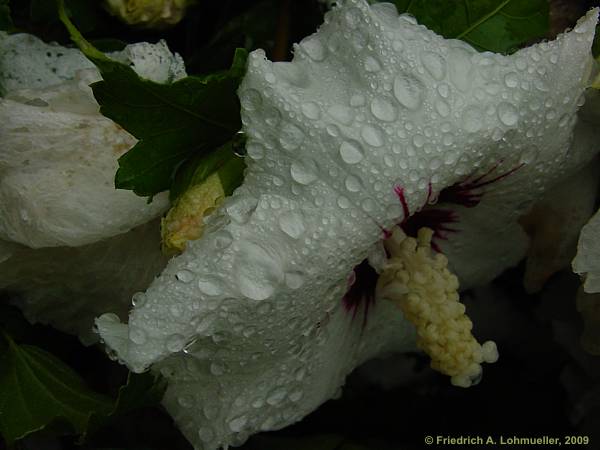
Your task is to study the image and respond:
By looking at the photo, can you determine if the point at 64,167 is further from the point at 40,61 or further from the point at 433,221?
the point at 433,221

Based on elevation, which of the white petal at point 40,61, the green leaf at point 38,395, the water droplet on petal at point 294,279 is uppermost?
the white petal at point 40,61

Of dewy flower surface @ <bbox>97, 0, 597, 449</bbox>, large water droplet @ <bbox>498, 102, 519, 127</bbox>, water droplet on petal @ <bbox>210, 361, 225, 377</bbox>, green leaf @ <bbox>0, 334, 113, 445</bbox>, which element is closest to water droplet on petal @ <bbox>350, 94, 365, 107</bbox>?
dewy flower surface @ <bbox>97, 0, 597, 449</bbox>

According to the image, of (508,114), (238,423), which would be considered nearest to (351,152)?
(508,114)

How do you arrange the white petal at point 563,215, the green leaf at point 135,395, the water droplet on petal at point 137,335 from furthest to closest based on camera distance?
the white petal at point 563,215
the green leaf at point 135,395
the water droplet on petal at point 137,335

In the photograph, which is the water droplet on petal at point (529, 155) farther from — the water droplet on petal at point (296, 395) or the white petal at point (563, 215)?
the water droplet on petal at point (296, 395)

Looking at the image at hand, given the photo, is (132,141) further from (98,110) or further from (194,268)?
(194,268)

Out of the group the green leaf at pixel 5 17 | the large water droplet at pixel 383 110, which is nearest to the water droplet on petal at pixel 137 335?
the large water droplet at pixel 383 110
